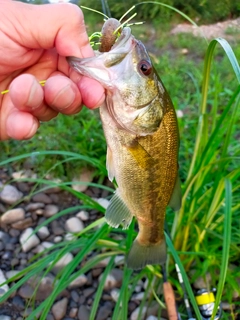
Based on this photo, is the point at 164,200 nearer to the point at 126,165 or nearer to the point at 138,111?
the point at 126,165

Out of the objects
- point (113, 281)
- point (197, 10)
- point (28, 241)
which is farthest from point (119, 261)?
point (197, 10)

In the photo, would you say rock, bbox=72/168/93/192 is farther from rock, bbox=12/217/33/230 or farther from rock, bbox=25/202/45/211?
rock, bbox=12/217/33/230

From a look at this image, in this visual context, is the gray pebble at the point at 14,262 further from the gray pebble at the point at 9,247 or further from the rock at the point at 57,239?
the rock at the point at 57,239

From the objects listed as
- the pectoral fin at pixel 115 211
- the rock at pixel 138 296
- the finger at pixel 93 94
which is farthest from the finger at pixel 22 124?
the rock at pixel 138 296

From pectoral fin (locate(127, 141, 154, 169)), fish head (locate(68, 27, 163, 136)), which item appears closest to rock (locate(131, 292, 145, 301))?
pectoral fin (locate(127, 141, 154, 169))

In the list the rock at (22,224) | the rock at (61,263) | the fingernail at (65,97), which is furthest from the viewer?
the rock at (22,224)

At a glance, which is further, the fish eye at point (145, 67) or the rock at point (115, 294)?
the rock at point (115, 294)

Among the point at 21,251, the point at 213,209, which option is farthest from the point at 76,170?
the point at 213,209
